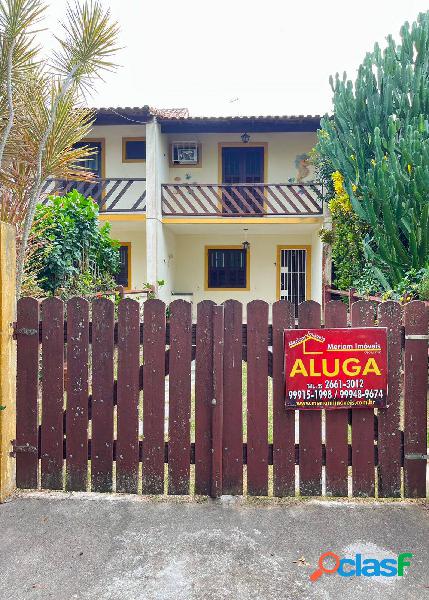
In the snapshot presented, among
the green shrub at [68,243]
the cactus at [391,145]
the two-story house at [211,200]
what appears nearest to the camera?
the green shrub at [68,243]

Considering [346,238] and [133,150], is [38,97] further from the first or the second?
[133,150]

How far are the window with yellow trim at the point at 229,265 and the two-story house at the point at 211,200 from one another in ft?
0.12

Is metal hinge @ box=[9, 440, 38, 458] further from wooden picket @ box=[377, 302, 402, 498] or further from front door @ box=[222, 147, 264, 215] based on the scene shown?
front door @ box=[222, 147, 264, 215]

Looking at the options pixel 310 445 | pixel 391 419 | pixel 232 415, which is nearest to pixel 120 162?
pixel 232 415

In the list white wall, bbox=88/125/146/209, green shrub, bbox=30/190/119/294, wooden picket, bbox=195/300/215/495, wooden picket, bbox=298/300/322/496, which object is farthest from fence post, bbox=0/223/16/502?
white wall, bbox=88/125/146/209

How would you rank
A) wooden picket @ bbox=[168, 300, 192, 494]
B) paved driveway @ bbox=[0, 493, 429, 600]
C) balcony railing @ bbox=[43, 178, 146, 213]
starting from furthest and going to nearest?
balcony railing @ bbox=[43, 178, 146, 213], wooden picket @ bbox=[168, 300, 192, 494], paved driveway @ bbox=[0, 493, 429, 600]

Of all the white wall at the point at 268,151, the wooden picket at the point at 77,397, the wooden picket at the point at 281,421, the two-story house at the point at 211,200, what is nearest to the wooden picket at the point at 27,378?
the wooden picket at the point at 77,397

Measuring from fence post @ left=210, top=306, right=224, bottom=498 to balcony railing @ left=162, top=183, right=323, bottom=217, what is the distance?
33.7 ft

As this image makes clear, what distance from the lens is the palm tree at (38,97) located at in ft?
10.00

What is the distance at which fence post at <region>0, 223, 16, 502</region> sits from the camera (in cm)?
299

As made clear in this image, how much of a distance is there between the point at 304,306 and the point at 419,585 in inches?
67.4

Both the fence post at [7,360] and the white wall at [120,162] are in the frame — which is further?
the white wall at [120,162]
